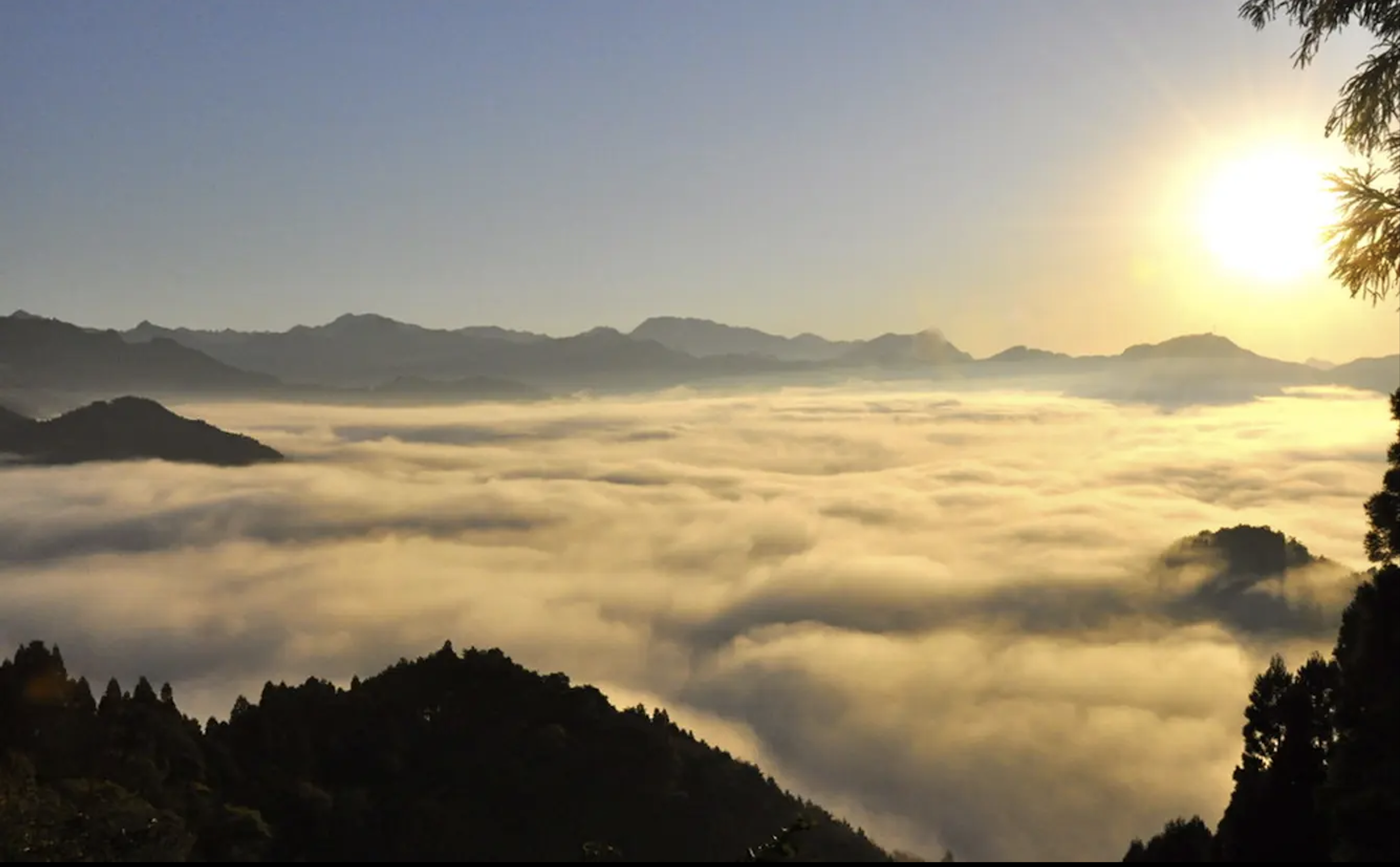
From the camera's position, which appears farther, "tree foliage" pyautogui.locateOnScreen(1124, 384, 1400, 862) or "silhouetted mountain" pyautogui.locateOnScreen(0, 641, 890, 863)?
"silhouetted mountain" pyautogui.locateOnScreen(0, 641, 890, 863)

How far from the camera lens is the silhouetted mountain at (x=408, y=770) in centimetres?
5272

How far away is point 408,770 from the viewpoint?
230 feet

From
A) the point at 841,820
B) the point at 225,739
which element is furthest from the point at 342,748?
the point at 841,820

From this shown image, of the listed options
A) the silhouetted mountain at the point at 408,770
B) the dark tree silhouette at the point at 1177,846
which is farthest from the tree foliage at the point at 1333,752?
the silhouetted mountain at the point at 408,770

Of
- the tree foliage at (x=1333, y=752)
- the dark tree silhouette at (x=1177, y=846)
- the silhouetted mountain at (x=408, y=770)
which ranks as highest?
the tree foliage at (x=1333, y=752)

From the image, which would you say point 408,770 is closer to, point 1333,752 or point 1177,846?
point 1177,846

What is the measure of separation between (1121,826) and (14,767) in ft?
332

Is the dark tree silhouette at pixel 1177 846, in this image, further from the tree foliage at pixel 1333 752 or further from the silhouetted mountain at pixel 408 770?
the silhouetted mountain at pixel 408 770

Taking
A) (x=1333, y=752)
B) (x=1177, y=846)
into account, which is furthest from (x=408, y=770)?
(x=1333, y=752)

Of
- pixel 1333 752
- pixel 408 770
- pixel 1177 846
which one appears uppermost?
pixel 1333 752

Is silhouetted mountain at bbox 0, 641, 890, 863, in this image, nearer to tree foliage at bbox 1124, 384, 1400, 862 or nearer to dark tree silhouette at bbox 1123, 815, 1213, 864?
dark tree silhouette at bbox 1123, 815, 1213, 864

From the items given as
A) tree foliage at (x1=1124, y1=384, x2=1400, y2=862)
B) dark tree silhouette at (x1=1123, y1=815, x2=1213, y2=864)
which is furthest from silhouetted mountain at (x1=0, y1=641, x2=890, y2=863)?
tree foliage at (x1=1124, y1=384, x2=1400, y2=862)

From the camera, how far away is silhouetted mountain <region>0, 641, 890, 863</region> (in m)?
52.7

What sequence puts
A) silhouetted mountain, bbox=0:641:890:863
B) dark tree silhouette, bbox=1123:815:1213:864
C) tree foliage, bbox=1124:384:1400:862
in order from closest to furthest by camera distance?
tree foliage, bbox=1124:384:1400:862 < dark tree silhouette, bbox=1123:815:1213:864 < silhouetted mountain, bbox=0:641:890:863
